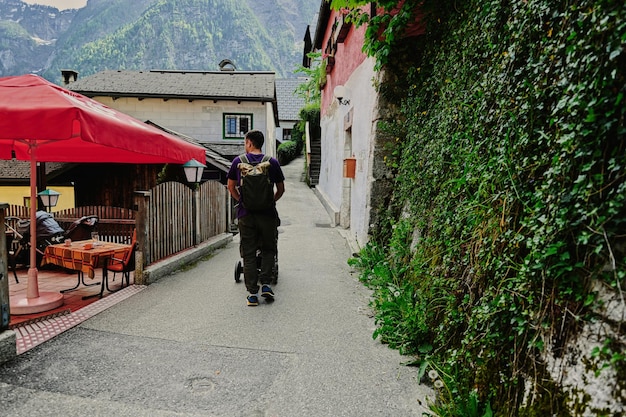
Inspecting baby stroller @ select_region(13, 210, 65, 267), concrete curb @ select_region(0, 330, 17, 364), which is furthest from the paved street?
baby stroller @ select_region(13, 210, 65, 267)

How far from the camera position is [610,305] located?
1.70 m

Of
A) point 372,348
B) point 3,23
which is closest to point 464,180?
point 372,348

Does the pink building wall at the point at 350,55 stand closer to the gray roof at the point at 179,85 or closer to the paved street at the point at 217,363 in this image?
the paved street at the point at 217,363

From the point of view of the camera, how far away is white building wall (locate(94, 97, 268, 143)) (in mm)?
18750

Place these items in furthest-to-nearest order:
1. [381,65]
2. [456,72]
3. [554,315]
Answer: [381,65], [456,72], [554,315]

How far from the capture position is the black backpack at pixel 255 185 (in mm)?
4422

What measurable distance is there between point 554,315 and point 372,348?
72.5 inches

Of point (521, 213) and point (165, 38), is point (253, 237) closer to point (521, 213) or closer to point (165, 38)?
point (521, 213)

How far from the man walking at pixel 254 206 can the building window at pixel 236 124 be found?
1494cm

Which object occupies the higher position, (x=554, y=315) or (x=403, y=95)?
(x=403, y=95)

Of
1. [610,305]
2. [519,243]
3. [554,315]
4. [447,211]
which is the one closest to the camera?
[610,305]

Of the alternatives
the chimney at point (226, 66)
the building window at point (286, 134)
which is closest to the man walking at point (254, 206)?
the chimney at point (226, 66)

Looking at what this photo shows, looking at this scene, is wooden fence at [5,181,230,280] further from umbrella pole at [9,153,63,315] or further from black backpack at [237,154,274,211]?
black backpack at [237,154,274,211]

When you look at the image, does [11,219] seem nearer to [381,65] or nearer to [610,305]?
[381,65]
